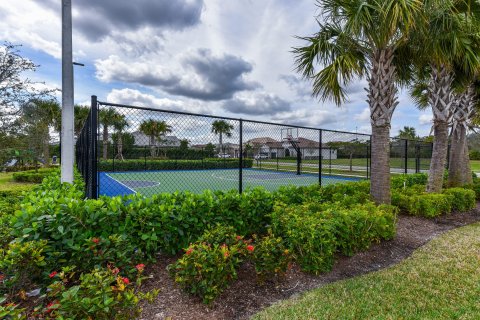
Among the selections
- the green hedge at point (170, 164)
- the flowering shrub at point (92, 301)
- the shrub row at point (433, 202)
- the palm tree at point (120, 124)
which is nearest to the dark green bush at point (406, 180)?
the shrub row at point (433, 202)

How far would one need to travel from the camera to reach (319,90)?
6.13 m

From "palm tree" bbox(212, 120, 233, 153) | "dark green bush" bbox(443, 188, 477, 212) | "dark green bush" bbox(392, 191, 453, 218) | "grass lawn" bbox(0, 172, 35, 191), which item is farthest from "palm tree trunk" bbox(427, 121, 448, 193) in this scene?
"grass lawn" bbox(0, 172, 35, 191)

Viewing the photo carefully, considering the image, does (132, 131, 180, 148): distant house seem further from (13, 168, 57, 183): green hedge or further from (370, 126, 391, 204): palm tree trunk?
(13, 168, 57, 183): green hedge

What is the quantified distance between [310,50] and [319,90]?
36.6 inches

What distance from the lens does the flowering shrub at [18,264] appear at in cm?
198

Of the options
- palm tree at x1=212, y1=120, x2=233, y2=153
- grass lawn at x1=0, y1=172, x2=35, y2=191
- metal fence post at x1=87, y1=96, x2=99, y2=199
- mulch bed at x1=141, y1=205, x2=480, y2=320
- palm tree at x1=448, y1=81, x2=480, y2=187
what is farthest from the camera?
grass lawn at x1=0, y1=172, x2=35, y2=191

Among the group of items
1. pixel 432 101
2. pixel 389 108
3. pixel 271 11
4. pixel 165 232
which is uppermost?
pixel 271 11

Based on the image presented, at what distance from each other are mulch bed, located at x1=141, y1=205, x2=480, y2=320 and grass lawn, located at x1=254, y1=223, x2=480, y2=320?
139 mm

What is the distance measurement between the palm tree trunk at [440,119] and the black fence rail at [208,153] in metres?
1.80

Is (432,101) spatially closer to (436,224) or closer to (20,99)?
(436,224)

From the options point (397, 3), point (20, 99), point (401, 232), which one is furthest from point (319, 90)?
point (20, 99)

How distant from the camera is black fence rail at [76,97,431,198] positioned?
4.37 m

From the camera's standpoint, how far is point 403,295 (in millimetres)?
2576

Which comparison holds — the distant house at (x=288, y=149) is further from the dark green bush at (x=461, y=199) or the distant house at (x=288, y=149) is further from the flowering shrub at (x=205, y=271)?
the flowering shrub at (x=205, y=271)
